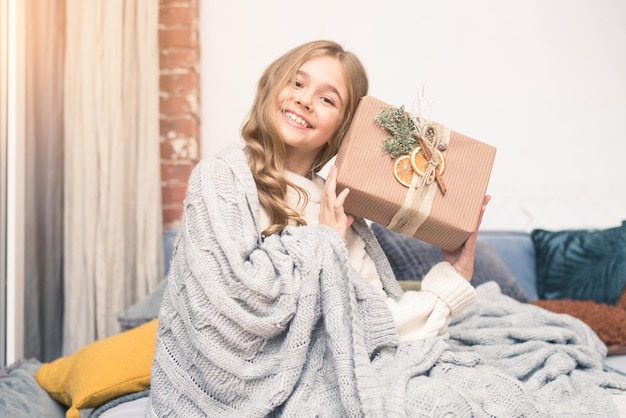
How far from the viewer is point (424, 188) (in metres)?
1.39

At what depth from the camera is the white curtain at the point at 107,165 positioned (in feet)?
7.90

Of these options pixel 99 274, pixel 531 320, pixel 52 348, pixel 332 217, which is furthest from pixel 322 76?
pixel 52 348

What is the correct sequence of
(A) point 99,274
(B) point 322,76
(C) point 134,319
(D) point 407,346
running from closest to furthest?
(D) point 407,346, (B) point 322,76, (C) point 134,319, (A) point 99,274

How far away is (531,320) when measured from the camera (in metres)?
1.75

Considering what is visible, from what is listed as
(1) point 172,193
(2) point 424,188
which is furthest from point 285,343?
(1) point 172,193

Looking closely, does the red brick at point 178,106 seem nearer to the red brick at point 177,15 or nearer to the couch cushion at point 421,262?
the red brick at point 177,15

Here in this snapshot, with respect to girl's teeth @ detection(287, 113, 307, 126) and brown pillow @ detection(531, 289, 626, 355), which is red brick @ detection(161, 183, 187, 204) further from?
brown pillow @ detection(531, 289, 626, 355)

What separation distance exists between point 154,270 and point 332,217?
1404mm

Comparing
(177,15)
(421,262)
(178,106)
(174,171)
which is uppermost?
(177,15)

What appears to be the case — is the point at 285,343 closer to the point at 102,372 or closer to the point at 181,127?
the point at 102,372

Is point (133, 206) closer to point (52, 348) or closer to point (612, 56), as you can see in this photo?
point (52, 348)

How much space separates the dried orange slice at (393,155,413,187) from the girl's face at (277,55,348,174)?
24 cm

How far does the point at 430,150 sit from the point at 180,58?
5.59ft

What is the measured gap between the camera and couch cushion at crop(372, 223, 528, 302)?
7.54 ft
